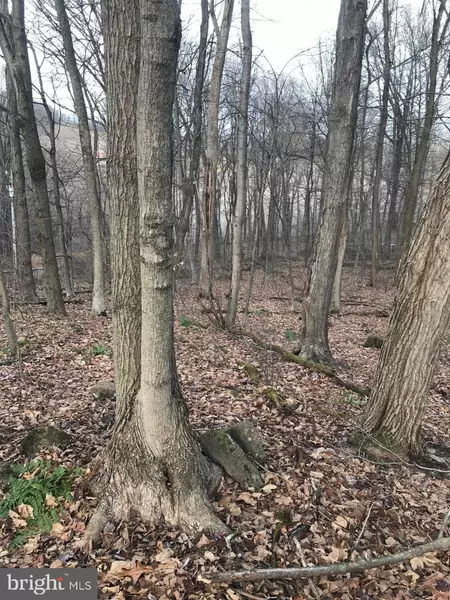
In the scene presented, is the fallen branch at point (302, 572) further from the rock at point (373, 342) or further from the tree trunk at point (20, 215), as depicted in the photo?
the tree trunk at point (20, 215)

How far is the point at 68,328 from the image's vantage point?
7855 mm

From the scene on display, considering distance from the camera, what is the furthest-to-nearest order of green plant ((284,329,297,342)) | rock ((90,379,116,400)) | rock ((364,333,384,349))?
1. rock ((364,333,384,349))
2. green plant ((284,329,297,342))
3. rock ((90,379,116,400))

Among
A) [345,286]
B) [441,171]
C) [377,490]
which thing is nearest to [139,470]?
[377,490]

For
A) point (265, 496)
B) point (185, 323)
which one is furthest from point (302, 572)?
point (185, 323)

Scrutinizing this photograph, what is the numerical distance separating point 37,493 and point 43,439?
2.13ft

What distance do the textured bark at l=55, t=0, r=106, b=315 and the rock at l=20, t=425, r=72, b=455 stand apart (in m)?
5.98

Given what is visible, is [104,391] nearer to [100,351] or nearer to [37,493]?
[37,493]

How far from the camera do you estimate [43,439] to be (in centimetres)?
349

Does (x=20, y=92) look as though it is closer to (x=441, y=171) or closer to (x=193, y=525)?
(x=441, y=171)

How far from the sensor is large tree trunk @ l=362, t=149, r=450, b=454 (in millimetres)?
3307

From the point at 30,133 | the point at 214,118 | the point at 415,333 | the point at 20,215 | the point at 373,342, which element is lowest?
the point at 373,342

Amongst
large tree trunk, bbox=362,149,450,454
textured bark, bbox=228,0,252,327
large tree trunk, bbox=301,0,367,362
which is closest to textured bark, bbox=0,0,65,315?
textured bark, bbox=228,0,252,327

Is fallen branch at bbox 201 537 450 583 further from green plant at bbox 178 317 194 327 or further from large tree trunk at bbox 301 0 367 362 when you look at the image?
green plant at bbox 178 317 194 327

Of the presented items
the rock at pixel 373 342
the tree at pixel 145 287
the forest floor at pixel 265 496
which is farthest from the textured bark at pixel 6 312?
the rock at pixel 373 342
